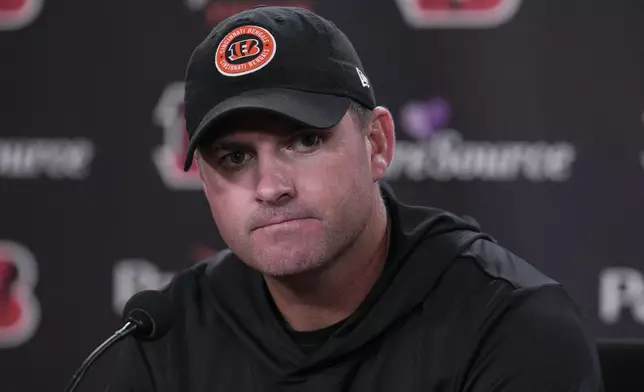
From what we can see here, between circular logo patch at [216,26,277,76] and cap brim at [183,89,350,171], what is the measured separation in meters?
0.04

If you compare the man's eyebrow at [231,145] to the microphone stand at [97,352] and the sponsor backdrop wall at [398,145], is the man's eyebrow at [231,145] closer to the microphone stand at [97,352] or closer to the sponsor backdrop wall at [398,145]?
the microphone stand at [97,352]

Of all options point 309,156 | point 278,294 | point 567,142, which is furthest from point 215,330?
point 567,142

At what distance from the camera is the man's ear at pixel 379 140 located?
152cm

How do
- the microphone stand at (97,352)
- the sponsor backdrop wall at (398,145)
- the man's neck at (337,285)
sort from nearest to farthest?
the microphone stand at (97,352) → the man's neck at (337,285) → the sponsor backdrop wall at (398,145)


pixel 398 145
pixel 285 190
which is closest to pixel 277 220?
pixel 285 190

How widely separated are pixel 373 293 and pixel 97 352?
460 mm

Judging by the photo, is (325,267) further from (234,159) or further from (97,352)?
(97,352)

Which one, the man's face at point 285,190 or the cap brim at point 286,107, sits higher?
the cap brim at point 286,107

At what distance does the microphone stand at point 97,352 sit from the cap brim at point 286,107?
271mm

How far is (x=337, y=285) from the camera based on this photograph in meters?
1.53

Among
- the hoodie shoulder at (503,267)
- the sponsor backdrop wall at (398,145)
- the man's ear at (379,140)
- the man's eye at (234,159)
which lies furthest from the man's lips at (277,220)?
the sponsor backdrop wall at (398,145)

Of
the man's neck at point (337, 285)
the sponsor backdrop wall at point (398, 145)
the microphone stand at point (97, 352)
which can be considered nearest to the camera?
the microphone stand at point (97, 352)

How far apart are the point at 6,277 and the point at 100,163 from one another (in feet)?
1.45

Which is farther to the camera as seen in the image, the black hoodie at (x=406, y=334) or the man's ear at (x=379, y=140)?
the man's ear at (x=379, y=140)
